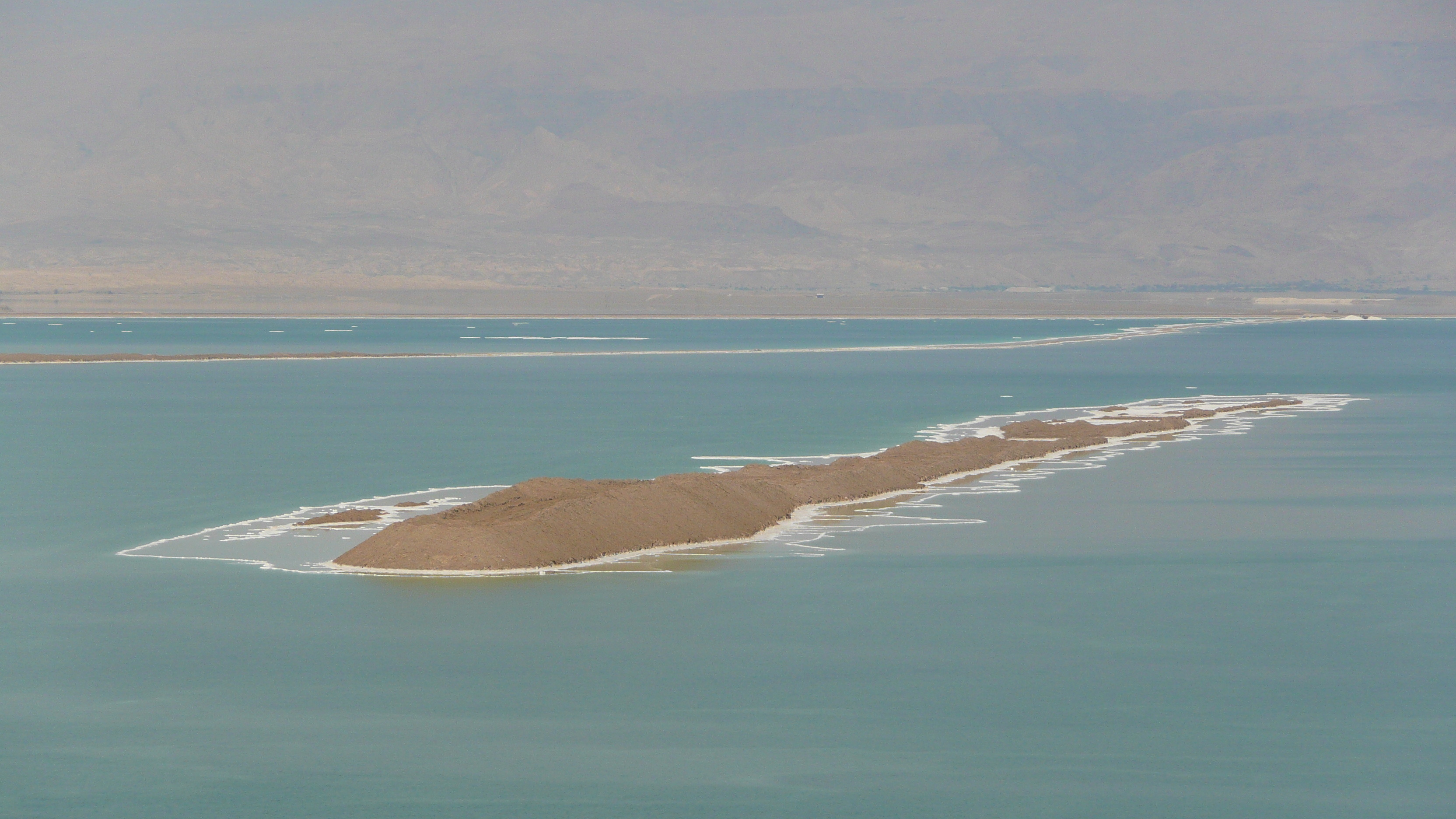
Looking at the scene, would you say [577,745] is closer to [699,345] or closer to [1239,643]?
[1239,643]

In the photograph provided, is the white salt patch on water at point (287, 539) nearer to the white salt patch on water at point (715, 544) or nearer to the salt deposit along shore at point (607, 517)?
the white salt patch on water at point (715, 544)

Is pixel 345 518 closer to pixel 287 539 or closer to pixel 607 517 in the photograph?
pixel 287 539

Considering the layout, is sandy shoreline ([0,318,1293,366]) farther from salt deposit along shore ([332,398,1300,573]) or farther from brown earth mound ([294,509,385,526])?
brown earth mound ([294,509,385,526])

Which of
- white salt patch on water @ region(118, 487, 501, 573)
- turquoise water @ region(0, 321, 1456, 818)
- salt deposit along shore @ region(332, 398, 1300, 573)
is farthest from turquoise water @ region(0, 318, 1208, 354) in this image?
turquoise water @ region(0, 321, 1456, 818)

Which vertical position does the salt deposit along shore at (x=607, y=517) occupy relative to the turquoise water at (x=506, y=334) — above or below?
below

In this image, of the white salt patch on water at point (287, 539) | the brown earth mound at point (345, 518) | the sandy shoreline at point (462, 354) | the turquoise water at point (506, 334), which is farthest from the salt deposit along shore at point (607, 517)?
the turquoise water at point (506, 334)

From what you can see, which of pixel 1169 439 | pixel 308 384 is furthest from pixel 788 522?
pixel 308 384
